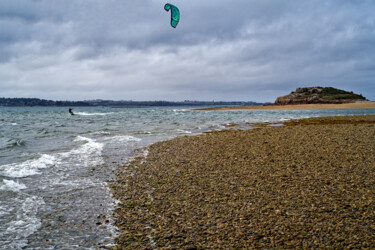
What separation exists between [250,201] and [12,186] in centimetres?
786

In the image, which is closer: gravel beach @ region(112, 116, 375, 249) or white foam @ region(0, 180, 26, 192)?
gravel beach @ region(112, 116, 375, 249)

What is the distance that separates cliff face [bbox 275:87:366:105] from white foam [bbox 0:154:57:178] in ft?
479

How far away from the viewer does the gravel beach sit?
4590 mm

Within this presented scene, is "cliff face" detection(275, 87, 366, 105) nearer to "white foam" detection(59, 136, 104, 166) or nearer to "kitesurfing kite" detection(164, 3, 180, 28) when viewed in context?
"kitesurfing kite" detection(164, 3, 180, 28)

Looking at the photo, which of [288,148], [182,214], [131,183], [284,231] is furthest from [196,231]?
[288,148]

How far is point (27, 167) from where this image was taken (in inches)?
Answer: 425

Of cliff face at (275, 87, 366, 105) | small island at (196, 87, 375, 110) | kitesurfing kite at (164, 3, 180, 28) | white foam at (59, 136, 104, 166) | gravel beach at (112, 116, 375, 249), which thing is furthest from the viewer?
cliff face at (275, 87, 366, 105)

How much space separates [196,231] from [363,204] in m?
4.07

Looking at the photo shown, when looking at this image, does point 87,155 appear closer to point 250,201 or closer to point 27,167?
point 27,167

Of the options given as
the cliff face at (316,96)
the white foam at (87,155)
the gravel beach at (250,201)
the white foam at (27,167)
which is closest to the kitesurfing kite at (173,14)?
the gravel beach at (250,201)

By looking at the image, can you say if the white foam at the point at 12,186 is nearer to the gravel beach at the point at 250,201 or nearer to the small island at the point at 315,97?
the gravel beach at the point at 250,201

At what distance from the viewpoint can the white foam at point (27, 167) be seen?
991cm

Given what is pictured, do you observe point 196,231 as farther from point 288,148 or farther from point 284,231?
point 288,148

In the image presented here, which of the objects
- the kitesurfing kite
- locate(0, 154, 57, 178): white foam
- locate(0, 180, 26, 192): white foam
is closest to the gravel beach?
locate(0, 180, 26, 192): white foam
